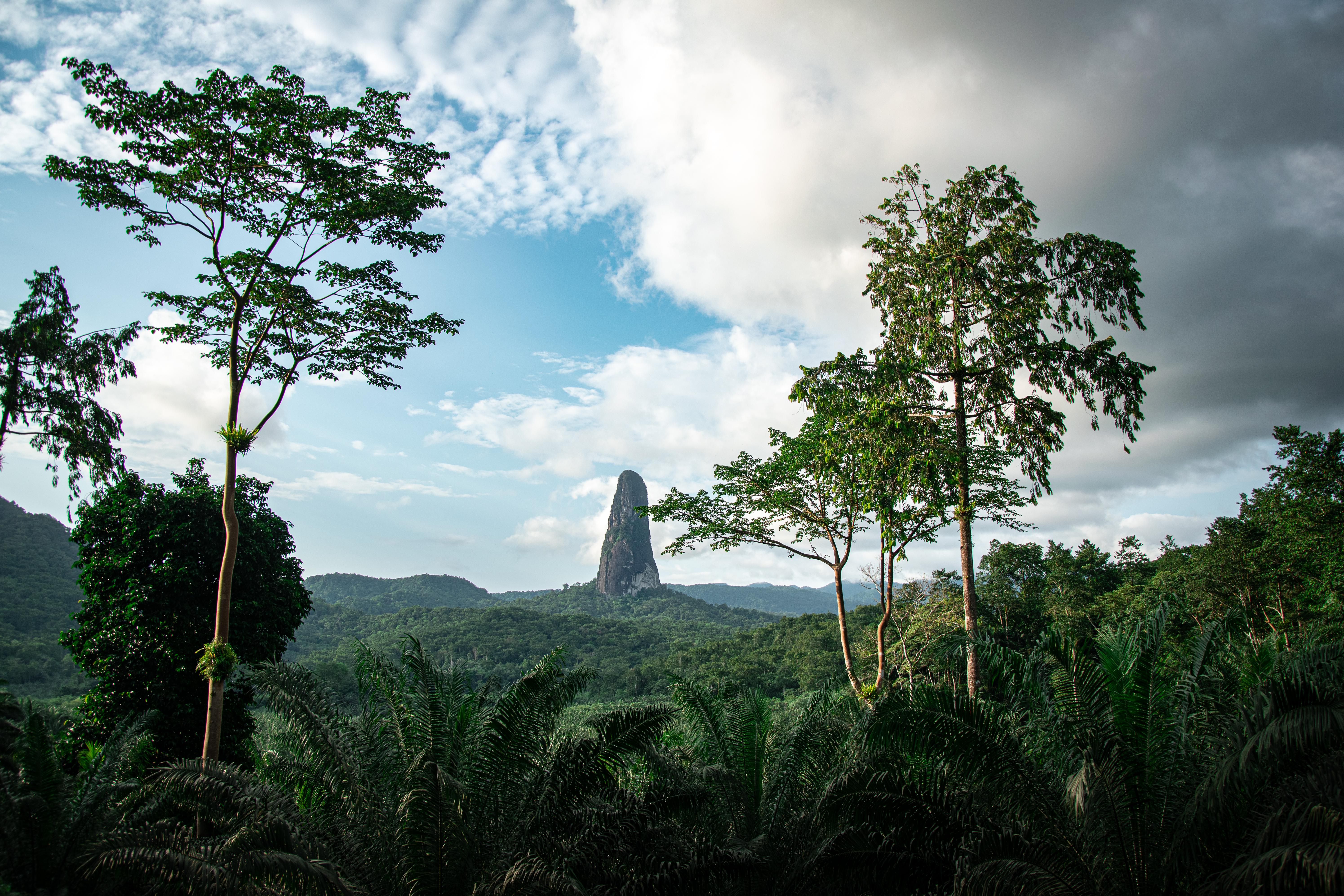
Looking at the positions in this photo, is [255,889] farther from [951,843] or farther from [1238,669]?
[1238,669]

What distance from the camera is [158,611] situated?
1293 cm

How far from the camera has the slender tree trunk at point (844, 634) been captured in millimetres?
12477

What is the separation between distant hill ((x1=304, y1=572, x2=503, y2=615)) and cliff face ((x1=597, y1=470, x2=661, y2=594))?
27007 mm

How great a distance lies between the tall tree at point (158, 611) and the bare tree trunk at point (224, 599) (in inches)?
239

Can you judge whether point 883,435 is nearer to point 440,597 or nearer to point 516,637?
point 516,637

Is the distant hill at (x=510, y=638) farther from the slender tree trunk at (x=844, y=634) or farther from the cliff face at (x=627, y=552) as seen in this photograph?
the cliff face at (x=627, y=552)

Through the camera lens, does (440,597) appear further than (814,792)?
Yes

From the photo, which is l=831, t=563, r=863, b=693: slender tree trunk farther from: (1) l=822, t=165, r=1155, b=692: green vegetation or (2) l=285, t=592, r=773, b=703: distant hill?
(2) l=285, t=592, r=773, b=703: distant hill

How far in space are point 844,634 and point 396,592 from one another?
474ft

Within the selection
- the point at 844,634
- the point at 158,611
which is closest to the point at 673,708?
the point at 844,634

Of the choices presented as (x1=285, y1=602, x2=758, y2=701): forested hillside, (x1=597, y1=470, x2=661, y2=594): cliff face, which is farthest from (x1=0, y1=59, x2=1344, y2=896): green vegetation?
(x1=597, y1=470, x2=661, y2=594): cliff face

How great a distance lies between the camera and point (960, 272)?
10867 millimetres

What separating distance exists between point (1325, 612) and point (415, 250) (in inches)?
1153

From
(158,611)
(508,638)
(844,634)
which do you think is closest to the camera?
(158,611)
